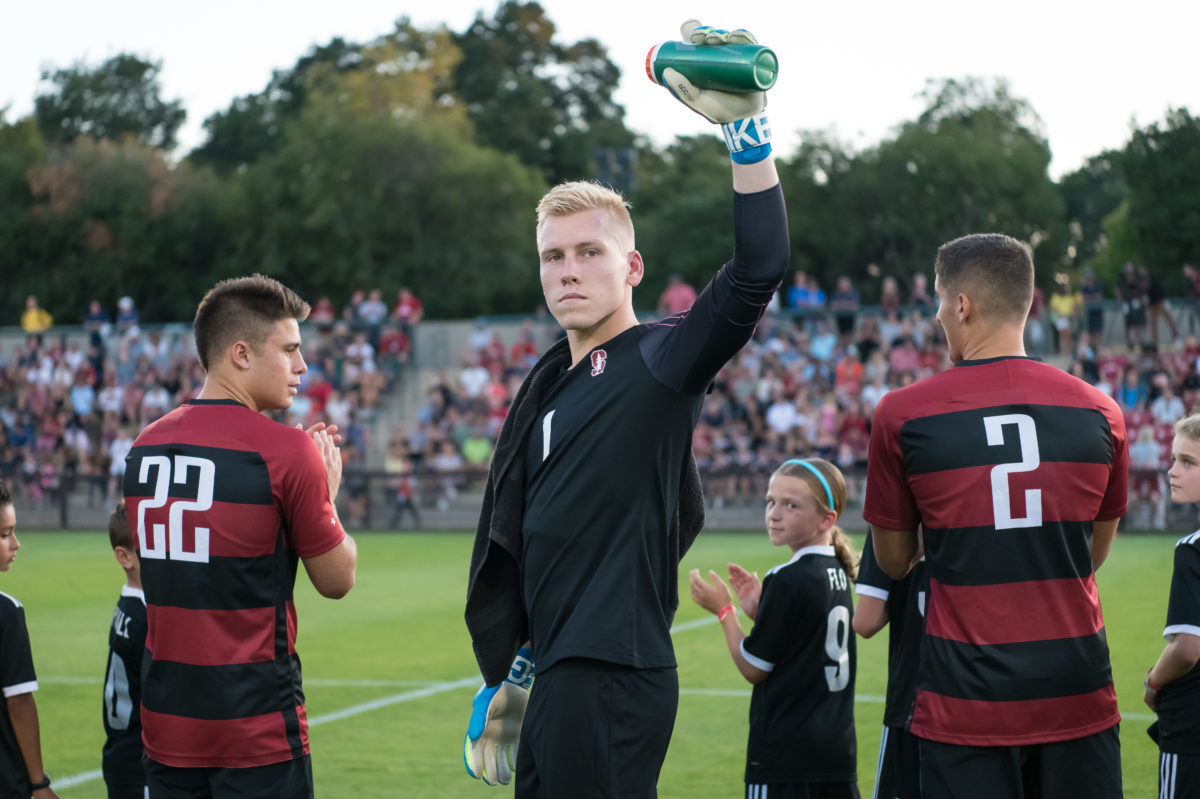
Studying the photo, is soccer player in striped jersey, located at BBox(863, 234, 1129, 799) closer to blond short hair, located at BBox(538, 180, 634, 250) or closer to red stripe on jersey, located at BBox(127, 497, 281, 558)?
blond short hair, located at BBox(538, 180, 634, 250)

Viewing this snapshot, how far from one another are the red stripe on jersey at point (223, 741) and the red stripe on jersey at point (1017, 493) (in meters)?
2.00

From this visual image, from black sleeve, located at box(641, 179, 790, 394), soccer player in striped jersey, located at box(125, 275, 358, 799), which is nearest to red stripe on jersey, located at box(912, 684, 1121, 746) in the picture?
black sleeve, located at box(641, 179, 790, 394)

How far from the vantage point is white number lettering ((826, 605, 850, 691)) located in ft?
16.3

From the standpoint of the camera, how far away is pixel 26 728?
4.72 m

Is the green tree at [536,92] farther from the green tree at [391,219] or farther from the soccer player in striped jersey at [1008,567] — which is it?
the soccer player in striped jersey at [1008,567]

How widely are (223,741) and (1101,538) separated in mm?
2657

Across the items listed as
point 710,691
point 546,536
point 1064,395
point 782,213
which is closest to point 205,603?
point 546,536

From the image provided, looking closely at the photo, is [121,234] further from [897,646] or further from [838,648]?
[897,646]

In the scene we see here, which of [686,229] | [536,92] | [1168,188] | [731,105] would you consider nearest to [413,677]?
[731,105]

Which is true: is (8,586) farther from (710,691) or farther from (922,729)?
(922,729)

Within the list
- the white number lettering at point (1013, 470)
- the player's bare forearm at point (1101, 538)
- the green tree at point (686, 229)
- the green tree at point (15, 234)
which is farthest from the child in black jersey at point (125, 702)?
the green tree at point (15, 234)

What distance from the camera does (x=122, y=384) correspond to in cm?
3152

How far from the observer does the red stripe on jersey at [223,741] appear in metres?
3.84

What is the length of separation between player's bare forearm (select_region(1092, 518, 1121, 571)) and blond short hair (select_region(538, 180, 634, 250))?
5.42 feet
